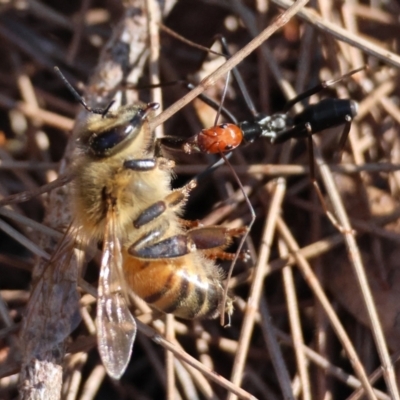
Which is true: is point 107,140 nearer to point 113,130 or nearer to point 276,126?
point 113,130

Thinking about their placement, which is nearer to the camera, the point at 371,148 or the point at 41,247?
the point at 41,247

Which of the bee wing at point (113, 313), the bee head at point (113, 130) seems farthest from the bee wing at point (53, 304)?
the bee head at point (113, 130)

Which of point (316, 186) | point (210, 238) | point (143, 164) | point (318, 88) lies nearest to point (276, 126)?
point (318, 88)

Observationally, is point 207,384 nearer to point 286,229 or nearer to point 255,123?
point 286,229

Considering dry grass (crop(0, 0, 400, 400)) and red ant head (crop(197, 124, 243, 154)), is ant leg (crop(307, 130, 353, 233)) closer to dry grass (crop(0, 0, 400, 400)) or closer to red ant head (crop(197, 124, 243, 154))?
dry grass (crop(0, 0, 400, 400))

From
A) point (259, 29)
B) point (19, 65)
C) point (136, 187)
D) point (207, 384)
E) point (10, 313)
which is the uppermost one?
point (19, 65)

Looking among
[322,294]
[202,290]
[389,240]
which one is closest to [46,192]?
[202,290]
